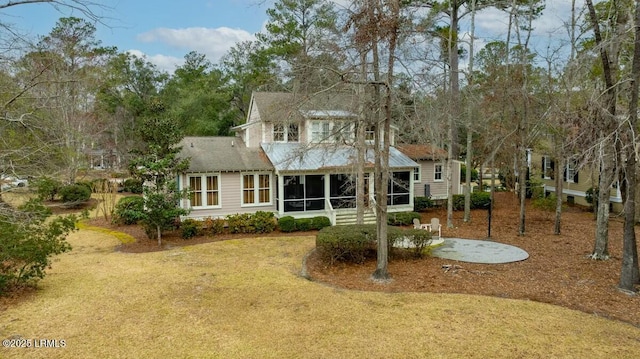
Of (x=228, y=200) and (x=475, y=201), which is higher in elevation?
(x=228, y=200)

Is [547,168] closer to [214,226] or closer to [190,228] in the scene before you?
[214,226]

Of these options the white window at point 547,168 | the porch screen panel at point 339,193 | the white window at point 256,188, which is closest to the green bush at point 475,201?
the white window at point 547,168

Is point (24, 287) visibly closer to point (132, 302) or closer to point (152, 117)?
point (132, 302)

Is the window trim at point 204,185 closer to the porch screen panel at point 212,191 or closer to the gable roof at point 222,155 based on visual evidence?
the porch screen panel at point 212,191

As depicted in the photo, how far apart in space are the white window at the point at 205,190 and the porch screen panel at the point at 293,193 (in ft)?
10.9

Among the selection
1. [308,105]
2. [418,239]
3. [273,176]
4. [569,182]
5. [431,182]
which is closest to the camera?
[308,105]

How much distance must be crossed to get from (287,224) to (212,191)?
157 inches

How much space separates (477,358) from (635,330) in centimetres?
373

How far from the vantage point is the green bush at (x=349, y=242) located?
472 inches

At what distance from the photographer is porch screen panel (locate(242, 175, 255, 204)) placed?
62.3 ft

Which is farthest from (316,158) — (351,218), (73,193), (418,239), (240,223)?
(73,193)

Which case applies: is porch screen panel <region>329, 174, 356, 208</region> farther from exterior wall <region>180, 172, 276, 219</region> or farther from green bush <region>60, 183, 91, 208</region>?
green bush <region>60, 183, 91, 208</region>

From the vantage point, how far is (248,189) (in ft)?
62.5

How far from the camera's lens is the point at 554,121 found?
50.5 feet
